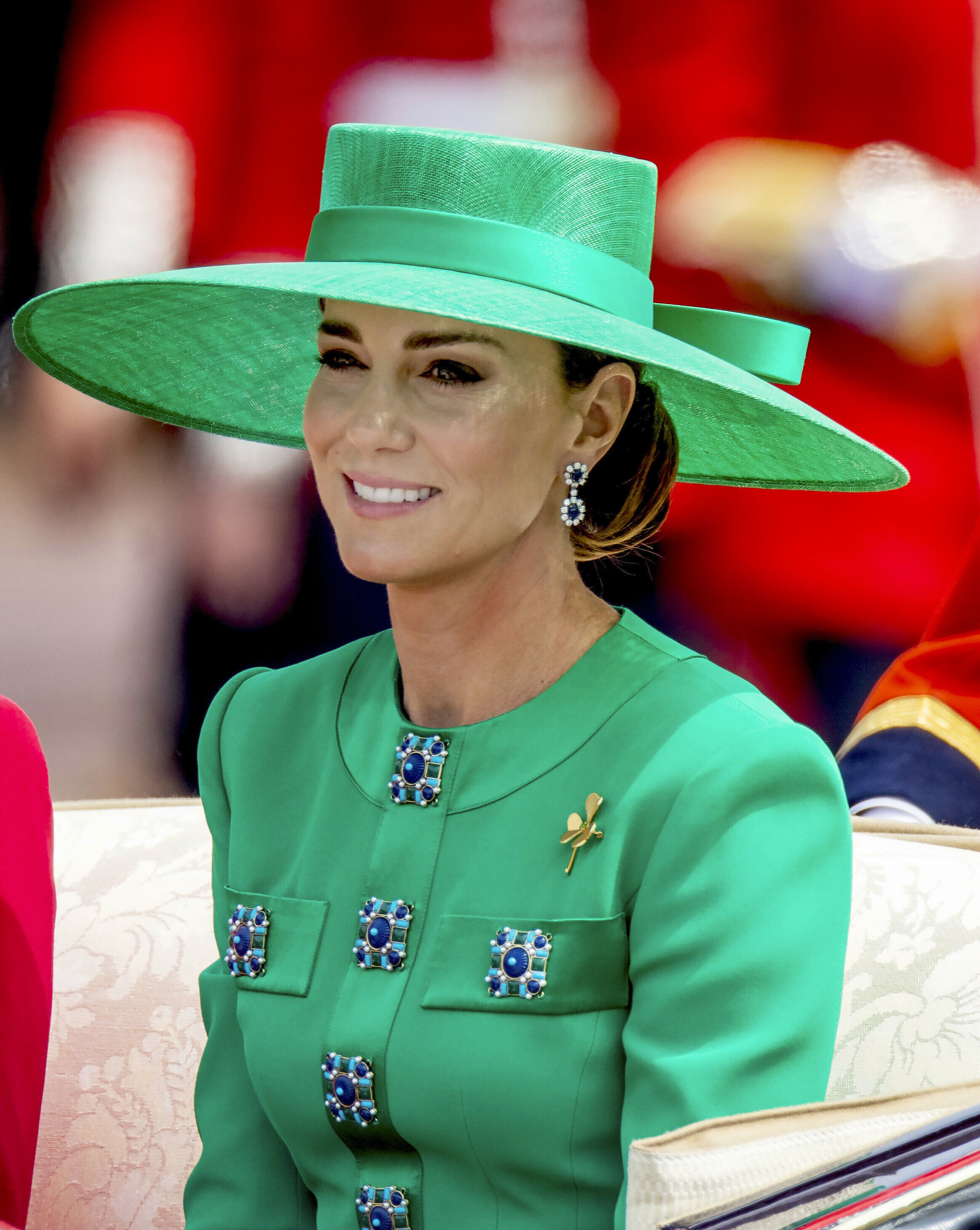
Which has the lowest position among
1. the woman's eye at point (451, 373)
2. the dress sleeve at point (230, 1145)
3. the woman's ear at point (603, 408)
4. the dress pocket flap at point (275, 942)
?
the dress sleeve at point (230, 1145)

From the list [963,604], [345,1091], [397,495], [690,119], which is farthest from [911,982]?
[690,119]

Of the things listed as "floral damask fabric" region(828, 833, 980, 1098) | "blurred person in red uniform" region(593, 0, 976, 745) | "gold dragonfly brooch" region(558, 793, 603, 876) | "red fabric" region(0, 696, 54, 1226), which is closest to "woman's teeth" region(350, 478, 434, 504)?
"gold dragonfly brooch" region(558, 793, 603, 876)

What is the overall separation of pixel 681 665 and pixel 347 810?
0.26m

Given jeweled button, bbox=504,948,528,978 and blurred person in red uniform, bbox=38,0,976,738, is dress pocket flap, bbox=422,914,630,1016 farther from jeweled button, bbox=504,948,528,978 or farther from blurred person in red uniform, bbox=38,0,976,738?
blurred person in red uniform, bbox=38,0,976,738

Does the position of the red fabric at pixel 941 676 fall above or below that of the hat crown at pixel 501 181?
below

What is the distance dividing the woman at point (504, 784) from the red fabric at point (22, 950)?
19 cm

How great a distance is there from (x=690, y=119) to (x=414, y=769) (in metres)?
0.99

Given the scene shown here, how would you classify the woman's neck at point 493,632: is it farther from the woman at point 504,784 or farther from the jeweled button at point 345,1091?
the jeweled button at point 345,1091

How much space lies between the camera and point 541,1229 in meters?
0.96

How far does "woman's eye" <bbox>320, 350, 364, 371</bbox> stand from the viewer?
103 cm

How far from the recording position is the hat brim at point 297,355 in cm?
92

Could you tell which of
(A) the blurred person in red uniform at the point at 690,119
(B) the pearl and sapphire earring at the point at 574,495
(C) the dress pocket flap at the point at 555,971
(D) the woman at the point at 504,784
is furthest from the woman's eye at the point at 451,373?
(A) the blurred person in red uniform at the point at 690,119

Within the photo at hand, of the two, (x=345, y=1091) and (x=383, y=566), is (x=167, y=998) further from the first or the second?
(x=383, y=566)

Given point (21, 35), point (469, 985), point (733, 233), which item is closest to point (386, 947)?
point (469, 985)
